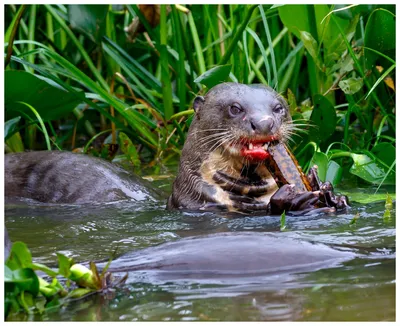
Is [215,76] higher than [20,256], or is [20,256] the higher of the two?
[215,76]

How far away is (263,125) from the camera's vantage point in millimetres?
3725

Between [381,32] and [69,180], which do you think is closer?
[381,32]

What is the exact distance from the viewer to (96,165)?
4.49m

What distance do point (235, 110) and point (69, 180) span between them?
96 cm

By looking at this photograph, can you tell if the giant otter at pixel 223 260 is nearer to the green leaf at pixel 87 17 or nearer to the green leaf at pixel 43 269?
the green leaf at pixel 43 269

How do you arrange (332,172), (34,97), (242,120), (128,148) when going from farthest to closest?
(128,148)
(34,97)
(332,172)
(242,120)

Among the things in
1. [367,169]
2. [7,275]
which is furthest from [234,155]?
[7,275]

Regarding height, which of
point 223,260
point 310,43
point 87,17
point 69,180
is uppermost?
point 87,17

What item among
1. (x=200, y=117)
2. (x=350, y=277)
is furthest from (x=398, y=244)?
(x=200, y=117)

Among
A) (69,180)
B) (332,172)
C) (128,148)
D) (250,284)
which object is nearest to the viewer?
(250,284)

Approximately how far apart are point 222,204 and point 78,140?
2.14 m

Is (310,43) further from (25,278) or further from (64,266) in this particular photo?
(25,278)

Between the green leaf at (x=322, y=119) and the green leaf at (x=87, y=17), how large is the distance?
131 cm
